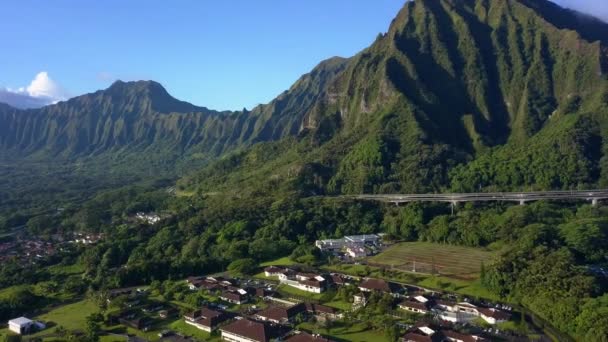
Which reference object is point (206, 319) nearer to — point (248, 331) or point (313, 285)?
point (248, 331)

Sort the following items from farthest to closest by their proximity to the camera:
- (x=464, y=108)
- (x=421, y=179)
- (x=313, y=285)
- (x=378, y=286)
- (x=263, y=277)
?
1. (x=464, y=108)
2. (x=421, y=179)
3. (x=263, y=277)
4. (x=313, y=285)
5. (x=378, y=286)

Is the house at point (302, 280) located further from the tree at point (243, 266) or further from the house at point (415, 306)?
the house at point (415, 306)

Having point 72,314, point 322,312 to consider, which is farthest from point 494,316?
point 72,314

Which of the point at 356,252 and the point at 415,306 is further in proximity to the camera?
the point at 356,252

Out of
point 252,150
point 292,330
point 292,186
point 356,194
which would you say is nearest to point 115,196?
point 252,150

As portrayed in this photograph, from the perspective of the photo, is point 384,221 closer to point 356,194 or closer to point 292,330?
point 356,194

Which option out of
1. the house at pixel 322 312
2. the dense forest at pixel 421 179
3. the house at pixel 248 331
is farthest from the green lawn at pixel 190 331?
the dense forest at pixel 421 179

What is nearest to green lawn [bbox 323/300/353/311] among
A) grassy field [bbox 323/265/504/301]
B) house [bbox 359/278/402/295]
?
house [bbox 359/278/402/295]
